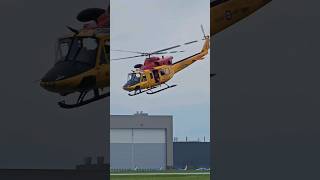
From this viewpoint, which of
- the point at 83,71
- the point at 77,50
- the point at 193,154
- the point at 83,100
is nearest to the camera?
the point at 83,100

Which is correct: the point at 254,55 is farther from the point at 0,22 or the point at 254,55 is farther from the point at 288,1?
the point at 0,22

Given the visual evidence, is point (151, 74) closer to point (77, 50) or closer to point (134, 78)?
point (134, 78)

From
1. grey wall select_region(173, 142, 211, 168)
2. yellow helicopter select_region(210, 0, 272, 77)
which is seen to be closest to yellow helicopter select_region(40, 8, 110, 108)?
yellow helicopter select_region(210, 0, 272, 77)

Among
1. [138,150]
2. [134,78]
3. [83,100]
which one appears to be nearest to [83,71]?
[83,100]

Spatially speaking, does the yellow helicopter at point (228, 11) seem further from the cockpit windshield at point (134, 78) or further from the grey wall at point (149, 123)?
the grey wall at point (149, 123)

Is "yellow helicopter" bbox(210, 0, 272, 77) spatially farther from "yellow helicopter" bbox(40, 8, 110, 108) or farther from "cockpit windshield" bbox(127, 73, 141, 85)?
"cockpit windshield" bbox(127, 73, 141, 85)

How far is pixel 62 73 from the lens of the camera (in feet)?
27.4

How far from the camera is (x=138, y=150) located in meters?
31.9

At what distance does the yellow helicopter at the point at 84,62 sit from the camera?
811cm

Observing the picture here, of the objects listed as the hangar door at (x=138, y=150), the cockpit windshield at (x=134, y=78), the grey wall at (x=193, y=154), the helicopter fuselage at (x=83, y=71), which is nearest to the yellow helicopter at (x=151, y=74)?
the cockpit windshield at (x=134, y=78)

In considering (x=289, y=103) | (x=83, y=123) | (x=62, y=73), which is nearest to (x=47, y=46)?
(x=62, y=73)

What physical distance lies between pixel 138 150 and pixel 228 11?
80.3ft

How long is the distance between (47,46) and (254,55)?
2739mm

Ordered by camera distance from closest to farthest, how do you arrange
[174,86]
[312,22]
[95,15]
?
[312,22] → [95,15] → [174,86]
